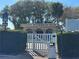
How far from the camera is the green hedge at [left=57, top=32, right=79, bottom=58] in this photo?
19.5 metres

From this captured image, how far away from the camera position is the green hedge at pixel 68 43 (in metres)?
19.5

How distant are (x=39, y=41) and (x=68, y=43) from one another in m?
4.46

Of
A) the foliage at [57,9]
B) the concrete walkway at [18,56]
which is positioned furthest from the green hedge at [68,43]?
the foliage at [57,9]

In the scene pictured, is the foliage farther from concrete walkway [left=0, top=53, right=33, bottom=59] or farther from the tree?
concrete walkway [left=0, top=53, right=33, bottom=59]

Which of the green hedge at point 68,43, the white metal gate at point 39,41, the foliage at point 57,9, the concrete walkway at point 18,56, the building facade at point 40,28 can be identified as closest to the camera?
the concrete walkway at point 18,56

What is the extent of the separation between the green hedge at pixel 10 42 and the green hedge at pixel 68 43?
8.81ft

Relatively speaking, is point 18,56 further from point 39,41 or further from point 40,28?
point 40,28

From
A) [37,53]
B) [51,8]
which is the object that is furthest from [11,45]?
[51,8]

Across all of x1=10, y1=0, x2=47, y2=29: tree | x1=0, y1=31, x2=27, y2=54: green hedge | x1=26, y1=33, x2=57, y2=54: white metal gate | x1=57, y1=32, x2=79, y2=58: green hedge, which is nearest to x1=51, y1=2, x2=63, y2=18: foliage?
x1=10, y1=0, x2=47, y2=29: tree

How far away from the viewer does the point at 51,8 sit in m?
55.2

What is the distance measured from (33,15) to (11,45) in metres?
37.7

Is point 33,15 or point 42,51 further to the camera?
point 33,15

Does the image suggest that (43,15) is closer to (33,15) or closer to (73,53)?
(33,15)

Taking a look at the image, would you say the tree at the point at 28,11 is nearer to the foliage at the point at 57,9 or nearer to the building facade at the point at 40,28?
the foliage at the point at 57,9
